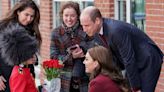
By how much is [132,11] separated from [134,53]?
2.59 m

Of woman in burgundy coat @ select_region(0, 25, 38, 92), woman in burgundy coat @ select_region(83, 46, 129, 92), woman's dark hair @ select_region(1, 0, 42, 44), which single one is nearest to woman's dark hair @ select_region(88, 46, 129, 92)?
woman in burgundy coat @ select_region(83, 46, 129, 92)

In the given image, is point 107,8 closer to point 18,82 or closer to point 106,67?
point 18,82

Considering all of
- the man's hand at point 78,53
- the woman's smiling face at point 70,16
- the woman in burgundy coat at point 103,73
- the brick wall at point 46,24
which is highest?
the woman's smiling face at point 70,16

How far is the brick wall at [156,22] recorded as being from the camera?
24.8 feet

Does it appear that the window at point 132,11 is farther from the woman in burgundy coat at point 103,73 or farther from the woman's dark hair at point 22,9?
the woman in burgundy coat at point 103,73

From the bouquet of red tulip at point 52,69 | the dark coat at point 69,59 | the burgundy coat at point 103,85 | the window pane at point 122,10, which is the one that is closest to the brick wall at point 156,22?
the window pane at point 122,10

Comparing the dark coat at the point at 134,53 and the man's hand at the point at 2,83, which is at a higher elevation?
the dark coat at the point at 134,53

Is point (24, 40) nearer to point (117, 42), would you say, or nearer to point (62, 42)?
point (62, 42)

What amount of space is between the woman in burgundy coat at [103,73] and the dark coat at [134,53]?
0.30 meters

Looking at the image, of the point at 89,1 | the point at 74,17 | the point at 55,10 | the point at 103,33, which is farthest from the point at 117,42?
the point at 55,10

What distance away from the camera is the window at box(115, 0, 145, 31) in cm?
828

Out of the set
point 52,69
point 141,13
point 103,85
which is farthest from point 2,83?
point 141,13

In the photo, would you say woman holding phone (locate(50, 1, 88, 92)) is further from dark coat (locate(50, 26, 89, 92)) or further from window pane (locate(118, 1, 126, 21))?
window pane (locate(118, 1, 126, 21))

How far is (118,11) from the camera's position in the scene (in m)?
8.84
